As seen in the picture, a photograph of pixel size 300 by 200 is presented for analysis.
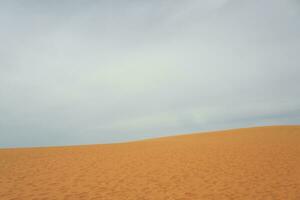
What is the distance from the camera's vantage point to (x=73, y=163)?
50.8ft

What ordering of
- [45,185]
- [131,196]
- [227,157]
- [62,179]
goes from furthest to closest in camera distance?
Answer: [227,157] < [62,179] < [45,185] < [131,196]

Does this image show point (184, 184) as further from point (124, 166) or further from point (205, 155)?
point (205, 155)

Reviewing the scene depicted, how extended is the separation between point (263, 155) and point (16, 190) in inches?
598

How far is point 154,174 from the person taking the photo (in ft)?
44.0

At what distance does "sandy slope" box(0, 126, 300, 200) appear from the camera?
10344 mm

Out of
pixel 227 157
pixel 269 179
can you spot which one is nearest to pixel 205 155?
pixel 227 157

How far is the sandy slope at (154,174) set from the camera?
10344 mm

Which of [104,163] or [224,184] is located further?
[104,163]

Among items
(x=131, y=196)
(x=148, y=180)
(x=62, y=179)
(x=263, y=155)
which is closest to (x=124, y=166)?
(x=148, y=180)

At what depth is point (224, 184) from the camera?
38.3 ft

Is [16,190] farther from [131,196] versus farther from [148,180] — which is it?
[148,180]

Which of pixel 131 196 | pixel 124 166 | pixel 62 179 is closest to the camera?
pixel 131 196

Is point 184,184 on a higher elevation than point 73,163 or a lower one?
lower

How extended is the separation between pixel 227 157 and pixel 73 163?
10145mm
